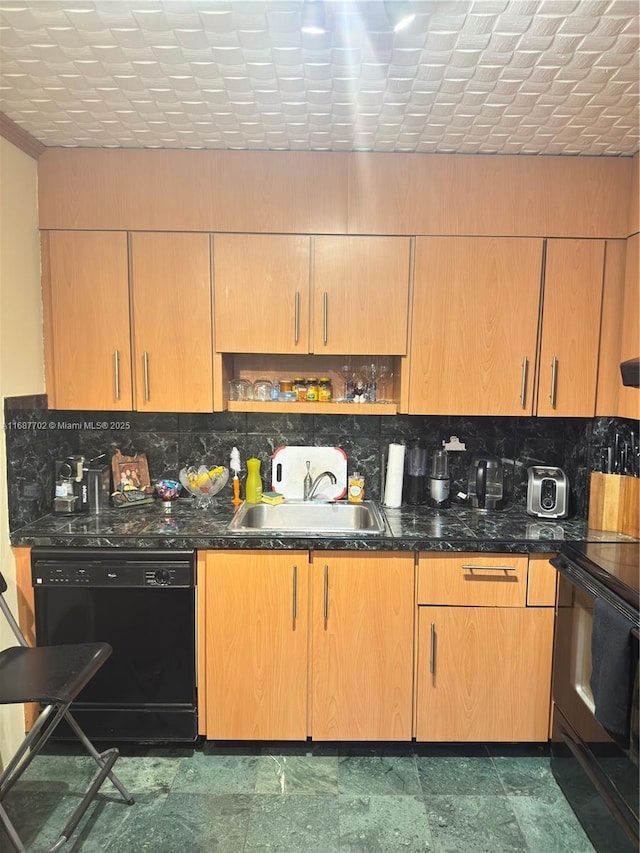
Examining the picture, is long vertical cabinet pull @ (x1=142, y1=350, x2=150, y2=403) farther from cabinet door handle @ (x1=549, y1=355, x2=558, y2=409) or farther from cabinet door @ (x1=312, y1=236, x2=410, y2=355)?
cabinet door handle @ (x1=549, y1=355, x2=558, y2=409)

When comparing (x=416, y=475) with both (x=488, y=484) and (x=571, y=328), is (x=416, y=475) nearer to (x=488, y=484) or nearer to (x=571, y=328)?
(x=488, y=484)

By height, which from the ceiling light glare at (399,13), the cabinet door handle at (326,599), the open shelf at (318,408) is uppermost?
the ceiling light glare at (399,13)

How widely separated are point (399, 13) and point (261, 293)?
119 cm

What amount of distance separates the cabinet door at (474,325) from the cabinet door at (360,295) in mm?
77

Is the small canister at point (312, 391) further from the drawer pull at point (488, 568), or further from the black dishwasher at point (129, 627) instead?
the drawer pull at point (488, 568)

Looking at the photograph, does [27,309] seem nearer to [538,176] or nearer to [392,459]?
[392,459]

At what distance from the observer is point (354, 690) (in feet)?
7.34

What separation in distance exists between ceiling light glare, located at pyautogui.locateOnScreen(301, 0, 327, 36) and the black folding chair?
206 cm

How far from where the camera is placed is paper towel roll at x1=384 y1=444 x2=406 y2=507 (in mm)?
2611

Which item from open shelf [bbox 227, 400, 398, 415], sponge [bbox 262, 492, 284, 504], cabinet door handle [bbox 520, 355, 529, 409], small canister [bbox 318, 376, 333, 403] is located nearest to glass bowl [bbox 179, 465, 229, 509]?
sponge [bbox 262, 492, 284, 504]

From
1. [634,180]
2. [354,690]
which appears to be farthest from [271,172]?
[354,690]

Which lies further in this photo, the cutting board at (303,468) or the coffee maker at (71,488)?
the cutting board at (303,468)

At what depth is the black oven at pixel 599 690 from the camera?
1635 mm

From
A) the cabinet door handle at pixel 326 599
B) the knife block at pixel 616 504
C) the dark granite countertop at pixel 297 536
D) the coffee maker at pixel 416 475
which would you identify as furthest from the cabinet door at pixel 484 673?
the coffee maker at pixel 416 475
